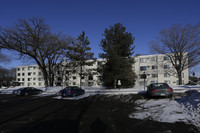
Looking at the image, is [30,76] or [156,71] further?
[30,76]

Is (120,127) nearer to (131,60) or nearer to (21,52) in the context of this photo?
(131,60)

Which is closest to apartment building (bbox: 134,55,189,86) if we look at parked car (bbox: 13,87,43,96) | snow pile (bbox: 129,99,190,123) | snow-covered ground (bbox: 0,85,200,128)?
parked car (bbox: 13,87,43,96)

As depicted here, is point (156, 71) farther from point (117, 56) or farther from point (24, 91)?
point (24, 91)

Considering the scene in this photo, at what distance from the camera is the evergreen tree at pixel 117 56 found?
2414cm

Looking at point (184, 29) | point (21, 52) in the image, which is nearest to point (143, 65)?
point (184, 29)

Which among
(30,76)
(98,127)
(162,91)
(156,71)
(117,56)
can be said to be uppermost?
(117,56)

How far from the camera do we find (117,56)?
77.9 feet

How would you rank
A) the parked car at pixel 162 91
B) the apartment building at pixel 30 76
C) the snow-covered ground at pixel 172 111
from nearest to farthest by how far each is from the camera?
the snow-covered ground at pixel 172 111
the parked car at pixel 162 91
the apartment building at pixel 30 76

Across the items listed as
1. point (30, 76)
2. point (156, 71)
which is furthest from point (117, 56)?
point (30, 76)

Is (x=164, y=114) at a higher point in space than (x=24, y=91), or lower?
higher

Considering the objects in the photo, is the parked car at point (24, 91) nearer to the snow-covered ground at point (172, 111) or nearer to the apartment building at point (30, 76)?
the snow-covered ground at point (172, 111)

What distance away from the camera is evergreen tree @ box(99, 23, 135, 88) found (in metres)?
24.1

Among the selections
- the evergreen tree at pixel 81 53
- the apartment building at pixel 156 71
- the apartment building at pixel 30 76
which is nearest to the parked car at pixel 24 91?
the evergreen tree at pixel 81 53

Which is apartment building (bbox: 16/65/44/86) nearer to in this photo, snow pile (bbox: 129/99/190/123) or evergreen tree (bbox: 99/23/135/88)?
evergreen tree (bbox: 99/23/135/88)
